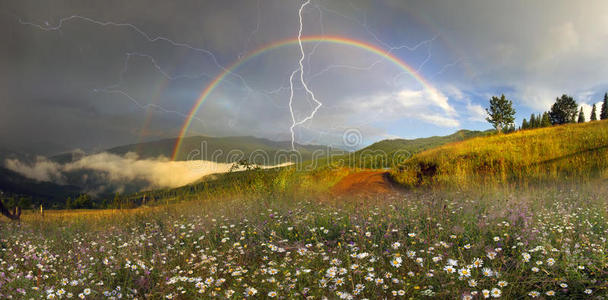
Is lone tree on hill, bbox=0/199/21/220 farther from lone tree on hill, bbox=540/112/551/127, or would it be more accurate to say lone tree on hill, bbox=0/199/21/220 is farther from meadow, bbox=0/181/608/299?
lone tree on hill, bbox=540/112/551/127

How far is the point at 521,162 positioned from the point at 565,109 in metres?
77.5

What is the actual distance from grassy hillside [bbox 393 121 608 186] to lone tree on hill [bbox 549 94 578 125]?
236 feet

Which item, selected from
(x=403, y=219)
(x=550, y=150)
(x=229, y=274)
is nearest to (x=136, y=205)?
(x=229, y=274)

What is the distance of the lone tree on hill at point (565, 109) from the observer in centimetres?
6984

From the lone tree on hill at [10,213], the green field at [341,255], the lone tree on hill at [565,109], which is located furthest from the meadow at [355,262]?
the lone tree on hill at [565,109]

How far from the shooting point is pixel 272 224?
547 centimetres

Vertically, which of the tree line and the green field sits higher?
the tree line

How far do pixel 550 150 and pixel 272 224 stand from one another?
47.6 feet

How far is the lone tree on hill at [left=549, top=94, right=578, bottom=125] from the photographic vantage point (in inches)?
2750

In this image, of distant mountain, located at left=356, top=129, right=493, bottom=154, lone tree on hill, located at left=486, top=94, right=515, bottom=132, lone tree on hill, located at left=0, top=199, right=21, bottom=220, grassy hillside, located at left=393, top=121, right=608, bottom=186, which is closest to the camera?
lone tree on hill, located at left=0, top=199, right=21, bottom=220

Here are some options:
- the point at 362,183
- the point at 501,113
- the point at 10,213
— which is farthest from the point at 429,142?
the point at 10,213

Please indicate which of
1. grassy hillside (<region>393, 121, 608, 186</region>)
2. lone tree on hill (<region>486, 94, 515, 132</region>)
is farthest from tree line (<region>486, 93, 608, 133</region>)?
grassy hillside (<region>393, 121, 608, 186</region>)

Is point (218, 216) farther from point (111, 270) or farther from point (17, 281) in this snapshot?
point (17, 281)

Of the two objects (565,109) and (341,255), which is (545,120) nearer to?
(565,109)
